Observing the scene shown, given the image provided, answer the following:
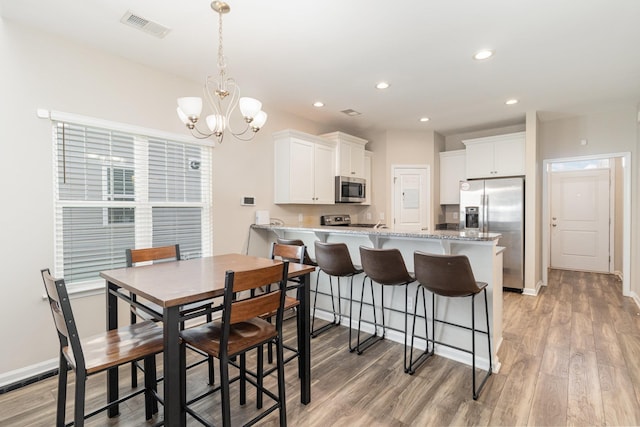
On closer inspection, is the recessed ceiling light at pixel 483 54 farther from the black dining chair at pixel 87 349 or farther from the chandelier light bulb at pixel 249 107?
the black dining chair at pixel 87 349

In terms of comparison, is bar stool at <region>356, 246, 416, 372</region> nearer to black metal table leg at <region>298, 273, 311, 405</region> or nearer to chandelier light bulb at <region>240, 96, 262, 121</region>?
black metal table leg at <region>298, 273, 311, 405</region>

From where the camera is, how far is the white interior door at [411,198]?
546 cm

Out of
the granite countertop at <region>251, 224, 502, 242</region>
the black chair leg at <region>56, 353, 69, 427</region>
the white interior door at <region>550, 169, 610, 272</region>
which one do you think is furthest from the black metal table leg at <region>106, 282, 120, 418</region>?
the white interior door at <region>550, 169, 610, 272</region>

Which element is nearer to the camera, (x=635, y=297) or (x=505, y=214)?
(x=635, y=297)

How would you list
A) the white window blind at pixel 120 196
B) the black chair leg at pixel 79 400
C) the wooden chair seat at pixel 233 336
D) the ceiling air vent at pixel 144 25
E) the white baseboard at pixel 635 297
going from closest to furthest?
the black chair leg at pixel 79 400
the wooden chair seat at pixel 233 336
the ceiling air vent at pixel 144 25
the white window blind at pixel 120 196
the white baseboard at pixel 635 297

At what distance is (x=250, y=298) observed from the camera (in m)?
1.65

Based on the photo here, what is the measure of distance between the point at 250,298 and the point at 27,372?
83.7 inches

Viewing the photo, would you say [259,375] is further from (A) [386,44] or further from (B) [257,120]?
(A) [386,44]

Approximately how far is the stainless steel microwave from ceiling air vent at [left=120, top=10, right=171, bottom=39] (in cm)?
288

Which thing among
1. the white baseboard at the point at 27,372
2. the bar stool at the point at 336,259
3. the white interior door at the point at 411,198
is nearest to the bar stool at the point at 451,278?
the bar stool at the point at 336,259

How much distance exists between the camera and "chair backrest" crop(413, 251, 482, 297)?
214cm

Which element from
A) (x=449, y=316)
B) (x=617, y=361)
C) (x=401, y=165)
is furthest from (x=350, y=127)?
(x=617, y=361)

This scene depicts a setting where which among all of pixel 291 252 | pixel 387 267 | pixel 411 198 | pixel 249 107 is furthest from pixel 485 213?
pixel 249 107

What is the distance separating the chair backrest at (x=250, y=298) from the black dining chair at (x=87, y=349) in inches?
19.9
